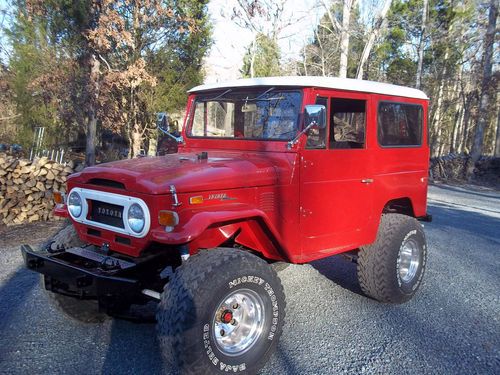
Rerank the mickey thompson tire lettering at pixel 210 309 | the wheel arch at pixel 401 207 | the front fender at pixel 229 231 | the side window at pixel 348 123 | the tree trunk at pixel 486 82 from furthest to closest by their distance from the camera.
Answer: the tree trunk at pixel 486 82
the wheel arch at pixel 401 207
the side window at pixel 348 123
the front fender at pixel 229 231
the mickey thompson tire lettering at pixel 210 309

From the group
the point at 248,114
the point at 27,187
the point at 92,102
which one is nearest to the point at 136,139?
the point at 92,102

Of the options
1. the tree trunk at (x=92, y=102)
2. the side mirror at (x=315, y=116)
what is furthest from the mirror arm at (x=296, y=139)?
the tree trunk at (x=92, y=102)

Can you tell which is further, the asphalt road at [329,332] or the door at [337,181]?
the door at [337,181]

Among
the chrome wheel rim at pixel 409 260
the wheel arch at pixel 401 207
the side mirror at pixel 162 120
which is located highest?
the side mirror at pixel 162 120

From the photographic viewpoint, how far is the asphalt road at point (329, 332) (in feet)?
10.6

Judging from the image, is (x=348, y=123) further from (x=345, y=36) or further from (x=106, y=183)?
(x=345, y=36)

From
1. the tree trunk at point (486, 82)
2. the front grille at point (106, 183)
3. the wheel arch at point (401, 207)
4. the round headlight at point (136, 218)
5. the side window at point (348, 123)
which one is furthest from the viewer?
the tree trunk at point (486, 82)

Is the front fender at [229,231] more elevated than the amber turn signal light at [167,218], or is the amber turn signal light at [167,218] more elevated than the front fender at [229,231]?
the amber turn signal light at [167,218]

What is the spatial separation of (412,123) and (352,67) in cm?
2365

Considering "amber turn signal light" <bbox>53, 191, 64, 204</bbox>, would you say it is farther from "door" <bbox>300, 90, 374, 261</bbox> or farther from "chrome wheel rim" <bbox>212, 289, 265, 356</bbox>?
"door" <bbox>300, 90, 374, 261</bbox>

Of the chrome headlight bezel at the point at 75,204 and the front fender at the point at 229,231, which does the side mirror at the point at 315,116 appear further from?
the chrome headlight bezel at the point at 75,204

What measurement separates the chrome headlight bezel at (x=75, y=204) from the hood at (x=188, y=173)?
0.13 m

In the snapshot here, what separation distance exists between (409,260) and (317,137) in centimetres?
203

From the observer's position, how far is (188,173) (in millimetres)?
3115
